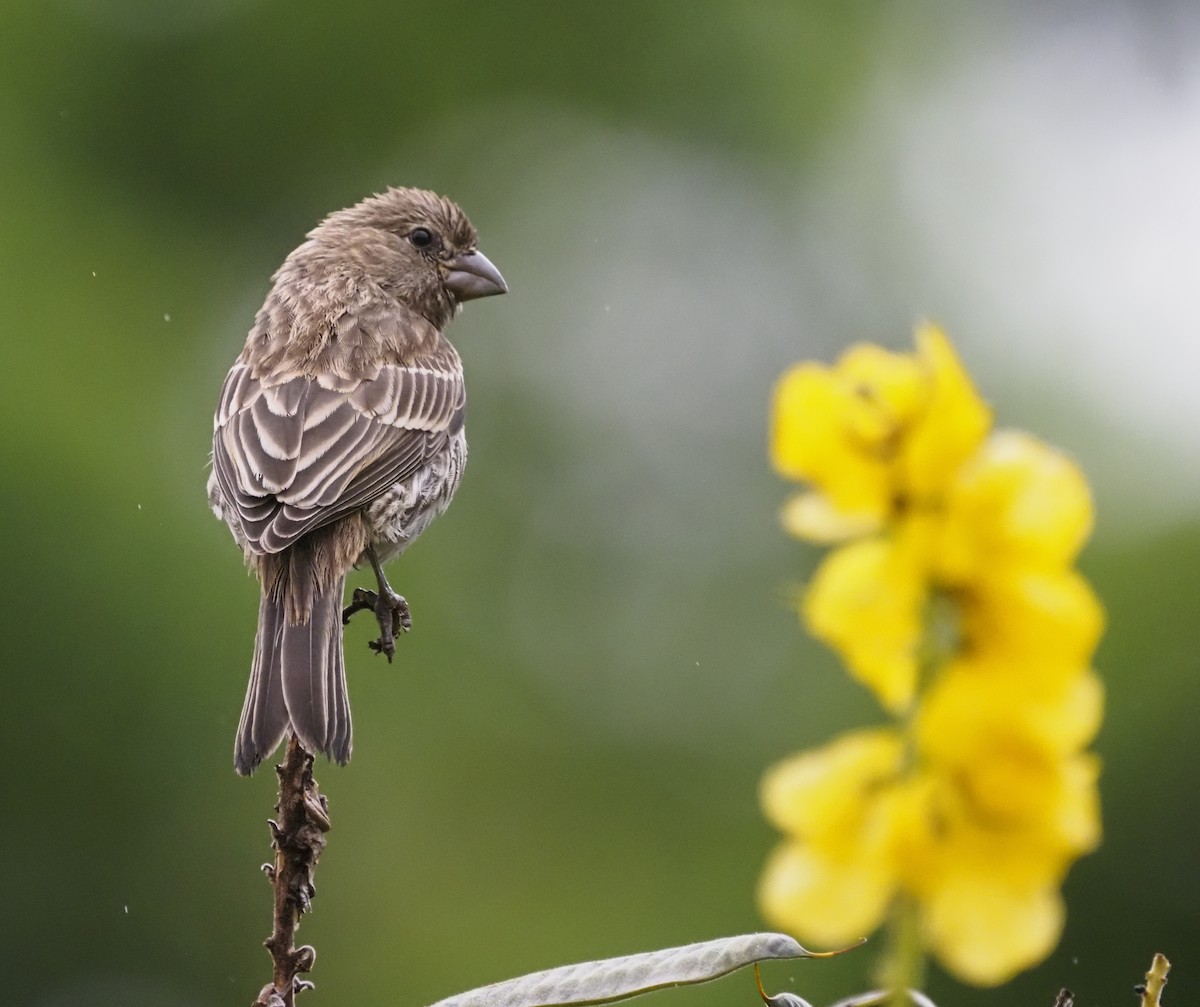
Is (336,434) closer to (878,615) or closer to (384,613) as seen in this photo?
(384,613)

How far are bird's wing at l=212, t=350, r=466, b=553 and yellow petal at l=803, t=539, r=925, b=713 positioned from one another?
9.40ft

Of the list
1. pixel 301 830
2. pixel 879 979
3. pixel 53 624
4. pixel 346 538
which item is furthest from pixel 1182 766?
pixel 879 979

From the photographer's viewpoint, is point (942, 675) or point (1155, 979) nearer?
point (942, 675)

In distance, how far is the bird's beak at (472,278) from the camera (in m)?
4.81

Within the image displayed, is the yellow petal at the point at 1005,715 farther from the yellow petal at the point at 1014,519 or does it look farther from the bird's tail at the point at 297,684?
the bird's tail at the point at 297,684

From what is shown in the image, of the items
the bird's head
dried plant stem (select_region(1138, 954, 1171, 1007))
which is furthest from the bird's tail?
dried plant stem (select_region(1138, 954, 1171, 1007))

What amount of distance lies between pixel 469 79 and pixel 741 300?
185 cm

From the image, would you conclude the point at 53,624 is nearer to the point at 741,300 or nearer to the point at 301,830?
the point at 741,300

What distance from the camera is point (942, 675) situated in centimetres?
52

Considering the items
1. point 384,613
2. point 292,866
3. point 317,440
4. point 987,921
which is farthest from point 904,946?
point 317,440

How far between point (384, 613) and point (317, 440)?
618 millimetres

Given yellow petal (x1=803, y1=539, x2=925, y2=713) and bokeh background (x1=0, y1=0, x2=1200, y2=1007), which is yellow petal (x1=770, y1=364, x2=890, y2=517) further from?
bokeh background (x1=0, y1=0, x2=1200, y2=1007)

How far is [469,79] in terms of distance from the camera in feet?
29.1

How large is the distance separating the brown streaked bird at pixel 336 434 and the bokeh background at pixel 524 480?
1.87 meters
